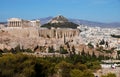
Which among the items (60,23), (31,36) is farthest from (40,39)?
(60,23)

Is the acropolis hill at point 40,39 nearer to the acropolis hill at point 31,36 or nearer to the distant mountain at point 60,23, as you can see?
→ the acropolis hill at point 31,36

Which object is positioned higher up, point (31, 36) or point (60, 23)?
point (60, 23)

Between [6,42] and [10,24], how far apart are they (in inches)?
673

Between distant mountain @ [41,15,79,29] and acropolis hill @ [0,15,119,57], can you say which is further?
distant mountain @ [41,15,79,29]

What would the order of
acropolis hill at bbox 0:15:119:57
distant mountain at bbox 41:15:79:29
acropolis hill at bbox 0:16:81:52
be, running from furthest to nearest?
distant mountain at bbox 41:15:79:29 < acropolis hill at bbox 0:16:81:52 < acropolis hill at bbox 0:15:119:57

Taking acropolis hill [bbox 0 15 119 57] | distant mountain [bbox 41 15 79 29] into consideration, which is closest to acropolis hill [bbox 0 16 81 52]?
acropolis hill [bbox 0 15 119 57]

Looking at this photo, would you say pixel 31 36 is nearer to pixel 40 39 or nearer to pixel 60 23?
pixel 40 39

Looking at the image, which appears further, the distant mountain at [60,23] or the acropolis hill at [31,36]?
the distant mountain at [60,23]

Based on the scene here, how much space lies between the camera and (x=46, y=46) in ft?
184

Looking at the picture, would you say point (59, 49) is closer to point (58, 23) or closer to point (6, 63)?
point (6, 63)

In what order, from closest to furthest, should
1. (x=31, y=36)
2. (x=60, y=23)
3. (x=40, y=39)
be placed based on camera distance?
(x=40, y=39)
(x=31, y=36)
(x=60, y=23)

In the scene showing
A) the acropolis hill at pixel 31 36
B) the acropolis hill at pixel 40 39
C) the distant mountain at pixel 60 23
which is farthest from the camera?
the distant mountain at pixel 60 23

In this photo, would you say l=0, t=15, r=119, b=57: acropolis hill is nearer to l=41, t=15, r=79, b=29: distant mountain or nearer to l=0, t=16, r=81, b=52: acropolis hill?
l=0, t=16, r=81, b=52: acropolis hill

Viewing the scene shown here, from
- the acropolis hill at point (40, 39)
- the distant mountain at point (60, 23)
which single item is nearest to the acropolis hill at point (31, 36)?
the acropolis hill at point (40, 39)
